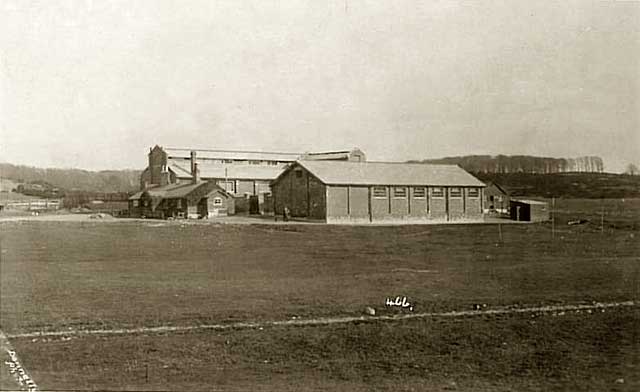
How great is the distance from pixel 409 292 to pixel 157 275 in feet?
A: 10.8

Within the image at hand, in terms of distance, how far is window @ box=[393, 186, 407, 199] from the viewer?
55.8 feet

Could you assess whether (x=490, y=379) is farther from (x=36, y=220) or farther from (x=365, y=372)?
(x=36, y=220)

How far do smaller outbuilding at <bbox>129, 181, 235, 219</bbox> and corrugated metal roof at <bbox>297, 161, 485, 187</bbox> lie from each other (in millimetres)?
2503

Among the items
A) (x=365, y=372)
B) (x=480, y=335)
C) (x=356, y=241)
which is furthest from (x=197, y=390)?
(x=356, y=241)

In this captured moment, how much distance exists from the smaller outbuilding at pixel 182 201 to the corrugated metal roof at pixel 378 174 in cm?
250

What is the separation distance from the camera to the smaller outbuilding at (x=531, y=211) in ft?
42.3

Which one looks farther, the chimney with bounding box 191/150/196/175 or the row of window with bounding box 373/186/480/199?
the row of window with bounding box 373/186/480/199

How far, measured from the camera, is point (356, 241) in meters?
11.0

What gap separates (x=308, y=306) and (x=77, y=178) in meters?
3.24

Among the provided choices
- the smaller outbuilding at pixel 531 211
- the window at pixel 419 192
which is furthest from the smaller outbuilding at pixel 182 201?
the smaller outbuilding at pixel 531 211

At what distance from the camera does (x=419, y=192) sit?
58.2ft

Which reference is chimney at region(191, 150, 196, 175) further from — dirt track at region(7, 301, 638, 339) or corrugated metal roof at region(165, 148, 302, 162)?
dirt track at region(7, 301, 638, 339)

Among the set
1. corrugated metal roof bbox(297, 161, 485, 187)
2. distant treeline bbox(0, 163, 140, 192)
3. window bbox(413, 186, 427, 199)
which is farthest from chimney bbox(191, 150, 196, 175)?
window bbox(413, 186, 427, 199)

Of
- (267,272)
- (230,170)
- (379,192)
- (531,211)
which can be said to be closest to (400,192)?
(379,192)
